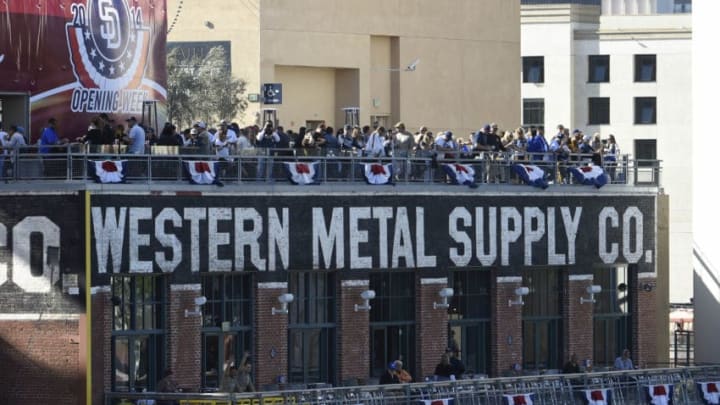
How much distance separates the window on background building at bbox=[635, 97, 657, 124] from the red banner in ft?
181

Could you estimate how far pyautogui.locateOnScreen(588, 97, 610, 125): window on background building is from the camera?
378 feet

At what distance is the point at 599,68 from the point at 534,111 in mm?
4205

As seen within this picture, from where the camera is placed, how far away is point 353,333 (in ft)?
192

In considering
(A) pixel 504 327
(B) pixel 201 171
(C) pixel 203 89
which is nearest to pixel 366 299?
(A) pixel 504 327

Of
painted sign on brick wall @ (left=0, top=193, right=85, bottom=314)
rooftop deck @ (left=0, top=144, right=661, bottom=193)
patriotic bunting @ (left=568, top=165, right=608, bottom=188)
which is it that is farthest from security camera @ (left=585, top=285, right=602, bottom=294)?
painted sign on brick wall @ (left=0, top=193, right=85, bottom=314)

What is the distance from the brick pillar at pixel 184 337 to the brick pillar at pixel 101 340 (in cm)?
179

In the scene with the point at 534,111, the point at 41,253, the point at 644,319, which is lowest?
the point at 644,319

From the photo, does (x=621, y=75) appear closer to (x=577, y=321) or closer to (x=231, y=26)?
(x=231, y=26)

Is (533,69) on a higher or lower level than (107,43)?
higher

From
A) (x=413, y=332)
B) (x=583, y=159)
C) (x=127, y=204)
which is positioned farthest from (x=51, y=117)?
(x=583, y=159)

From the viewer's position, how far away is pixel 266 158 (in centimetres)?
5650

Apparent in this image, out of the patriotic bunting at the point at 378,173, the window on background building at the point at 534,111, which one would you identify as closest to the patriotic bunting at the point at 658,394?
the patriotic bunting at the point at 378,173

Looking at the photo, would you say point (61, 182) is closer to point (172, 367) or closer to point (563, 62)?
point (172, 367)

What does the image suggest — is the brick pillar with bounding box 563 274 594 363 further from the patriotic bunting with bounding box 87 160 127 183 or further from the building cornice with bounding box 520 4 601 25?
the building cornice with bounding box 520 4 601 25
